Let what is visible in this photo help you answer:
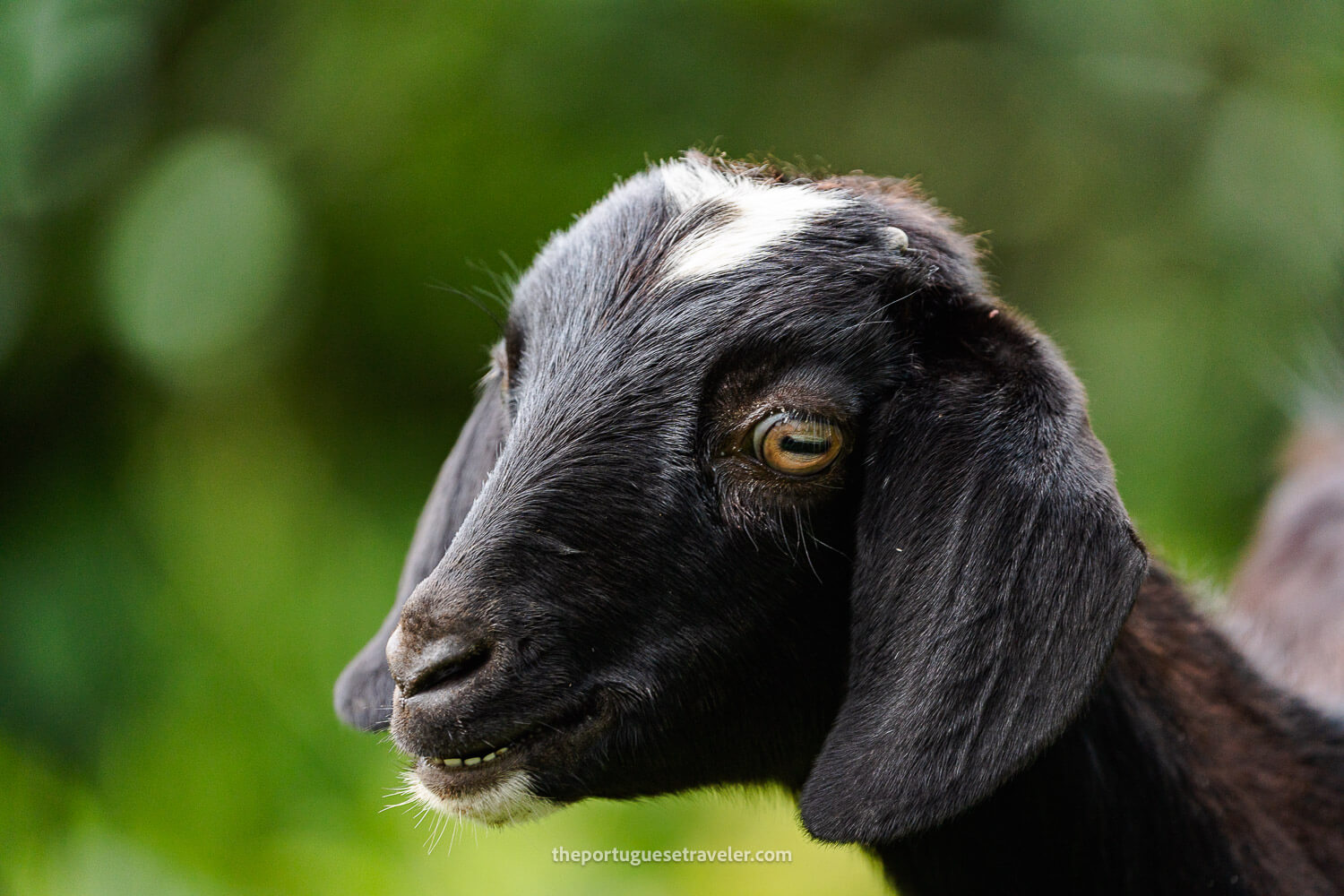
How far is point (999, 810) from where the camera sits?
8.21 ft

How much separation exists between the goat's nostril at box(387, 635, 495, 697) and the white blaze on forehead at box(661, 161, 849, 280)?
2.62ft

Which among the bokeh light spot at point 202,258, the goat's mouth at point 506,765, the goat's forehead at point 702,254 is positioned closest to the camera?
the goat's mouth at point 506,765

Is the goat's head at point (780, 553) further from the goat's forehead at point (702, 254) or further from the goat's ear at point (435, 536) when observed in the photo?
the goat's ear at point (435, 536)

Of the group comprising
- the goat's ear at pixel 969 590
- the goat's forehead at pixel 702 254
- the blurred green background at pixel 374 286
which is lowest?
the blurred green background at pixel 374 286

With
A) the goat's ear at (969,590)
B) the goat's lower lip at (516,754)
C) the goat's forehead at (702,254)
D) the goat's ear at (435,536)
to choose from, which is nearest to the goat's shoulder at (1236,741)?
the goat's ear at (969,590)

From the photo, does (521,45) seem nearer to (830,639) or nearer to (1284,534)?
(1284,534)

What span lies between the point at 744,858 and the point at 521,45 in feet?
12.5

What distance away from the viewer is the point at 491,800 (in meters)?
2.34

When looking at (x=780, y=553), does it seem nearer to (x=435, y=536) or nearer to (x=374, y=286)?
(x=435, y=536)

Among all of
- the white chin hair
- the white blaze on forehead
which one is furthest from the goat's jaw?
the white blaze on forehead

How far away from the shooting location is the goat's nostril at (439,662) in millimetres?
2211

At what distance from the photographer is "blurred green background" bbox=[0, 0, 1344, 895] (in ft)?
17.0

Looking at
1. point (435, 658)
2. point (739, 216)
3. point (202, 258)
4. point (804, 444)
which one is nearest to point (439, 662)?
point (435, 658)

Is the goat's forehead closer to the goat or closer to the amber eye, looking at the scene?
the goat
